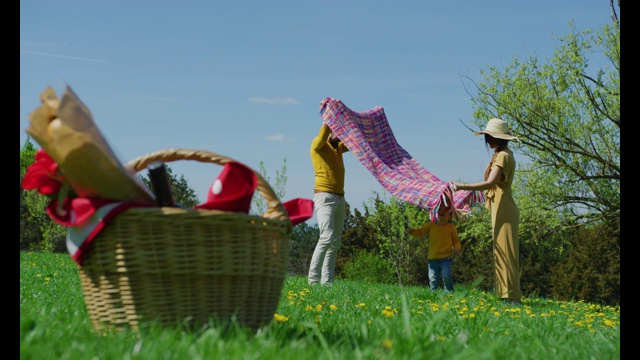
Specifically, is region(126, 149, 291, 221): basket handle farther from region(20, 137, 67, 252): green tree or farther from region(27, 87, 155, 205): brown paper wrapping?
region(20, 137, 67, 252): green tree

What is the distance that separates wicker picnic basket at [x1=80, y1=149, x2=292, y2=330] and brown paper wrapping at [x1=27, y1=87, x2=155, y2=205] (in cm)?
16

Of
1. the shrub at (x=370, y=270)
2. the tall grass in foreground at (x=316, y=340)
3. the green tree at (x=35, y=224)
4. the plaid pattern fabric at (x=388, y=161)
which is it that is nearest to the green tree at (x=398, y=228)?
the shrub at (x=370, y=270)

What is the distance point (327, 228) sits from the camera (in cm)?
877

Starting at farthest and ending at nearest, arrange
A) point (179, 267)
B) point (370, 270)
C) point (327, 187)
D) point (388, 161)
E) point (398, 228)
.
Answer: point (398, 228) → point (370, 270) → point (388, 161) → point (327, 187) → point (179, 267)

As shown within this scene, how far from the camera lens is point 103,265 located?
2893mm

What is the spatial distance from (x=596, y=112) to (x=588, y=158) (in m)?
1.49

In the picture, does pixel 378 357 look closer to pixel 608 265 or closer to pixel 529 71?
pixel 529 71

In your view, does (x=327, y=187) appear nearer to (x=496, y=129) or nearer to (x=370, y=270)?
(x=496, y=129)

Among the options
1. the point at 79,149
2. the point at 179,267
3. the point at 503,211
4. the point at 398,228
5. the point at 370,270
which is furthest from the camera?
the point at 398,228

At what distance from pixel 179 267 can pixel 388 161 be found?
634 centimetres

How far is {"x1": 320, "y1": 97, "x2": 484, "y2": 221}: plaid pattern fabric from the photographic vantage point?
8273 millimetres

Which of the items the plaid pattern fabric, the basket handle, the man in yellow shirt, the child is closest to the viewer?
the basket handle

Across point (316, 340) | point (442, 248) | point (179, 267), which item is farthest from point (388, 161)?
point (179, 267)

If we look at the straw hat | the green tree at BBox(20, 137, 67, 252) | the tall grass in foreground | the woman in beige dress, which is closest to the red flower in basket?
the tall grass in foreground
